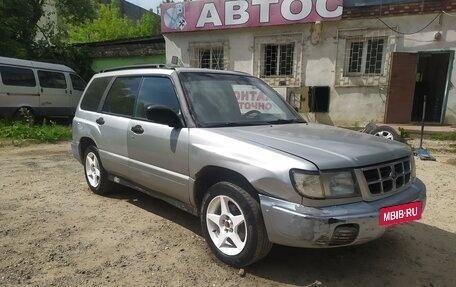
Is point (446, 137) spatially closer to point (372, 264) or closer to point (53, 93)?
point (372, 264)

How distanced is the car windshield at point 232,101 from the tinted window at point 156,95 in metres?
0.17

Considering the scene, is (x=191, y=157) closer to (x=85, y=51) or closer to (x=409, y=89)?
(x=409, y=89)

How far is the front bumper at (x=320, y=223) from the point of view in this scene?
254 centimetres

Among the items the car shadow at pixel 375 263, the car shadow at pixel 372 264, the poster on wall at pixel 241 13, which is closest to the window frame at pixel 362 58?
the poster on wall at pixel 241 13

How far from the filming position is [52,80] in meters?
12.6

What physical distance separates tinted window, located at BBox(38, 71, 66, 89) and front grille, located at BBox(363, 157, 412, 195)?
11848 millimetres

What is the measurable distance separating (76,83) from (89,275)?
11901mm

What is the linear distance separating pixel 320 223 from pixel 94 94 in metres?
3.73

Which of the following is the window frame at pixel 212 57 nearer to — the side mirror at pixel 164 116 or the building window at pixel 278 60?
the building window at pixel 278 60

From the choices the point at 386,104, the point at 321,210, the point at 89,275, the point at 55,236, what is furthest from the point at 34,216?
the point at 386,104

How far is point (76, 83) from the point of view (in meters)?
13.6

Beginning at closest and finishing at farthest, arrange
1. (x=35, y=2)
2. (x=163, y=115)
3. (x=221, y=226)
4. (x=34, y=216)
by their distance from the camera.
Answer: (x=221, y=226), (x=163, y=115), (x=34, y=216), (x=35, y=2)

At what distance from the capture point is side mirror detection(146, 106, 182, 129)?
11.0ft

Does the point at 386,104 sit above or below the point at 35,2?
below
